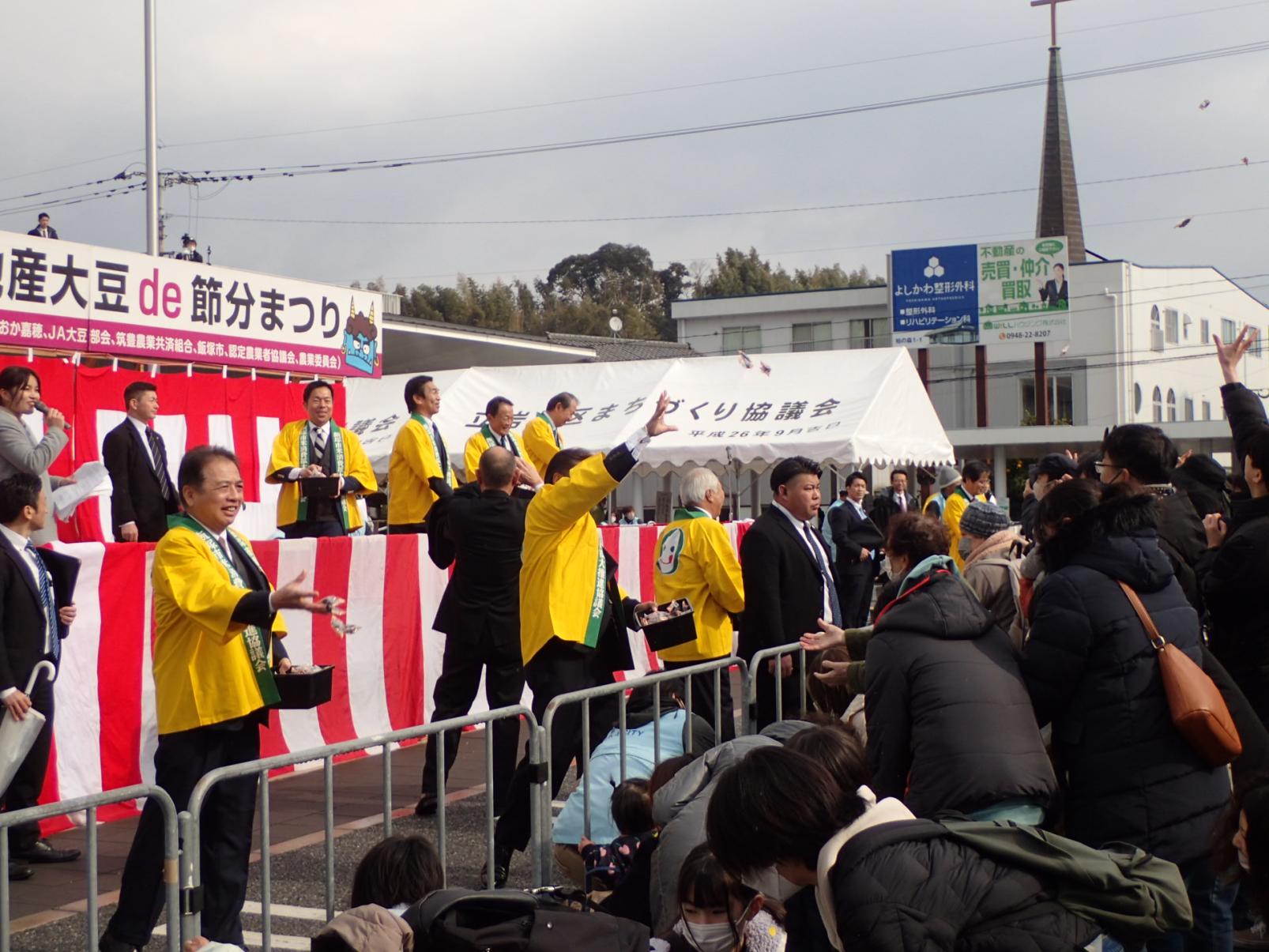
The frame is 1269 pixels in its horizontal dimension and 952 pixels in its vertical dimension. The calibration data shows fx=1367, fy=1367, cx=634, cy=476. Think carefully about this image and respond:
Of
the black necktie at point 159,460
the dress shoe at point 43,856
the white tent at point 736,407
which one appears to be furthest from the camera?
the white tent at point 736,407

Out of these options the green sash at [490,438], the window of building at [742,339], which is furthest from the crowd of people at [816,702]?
the window of building at [742,339]

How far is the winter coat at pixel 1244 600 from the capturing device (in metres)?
4.92

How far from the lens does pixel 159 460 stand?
9422mm

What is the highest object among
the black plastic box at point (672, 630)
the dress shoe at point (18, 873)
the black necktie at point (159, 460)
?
the black necktie at point (159, 460)

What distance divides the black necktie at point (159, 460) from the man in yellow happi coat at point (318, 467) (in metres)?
0.72

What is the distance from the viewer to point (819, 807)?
Result: 8.98 feet

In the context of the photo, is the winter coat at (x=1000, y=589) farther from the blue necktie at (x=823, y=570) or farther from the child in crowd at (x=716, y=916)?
the child in crowd at (x=716, y=916)

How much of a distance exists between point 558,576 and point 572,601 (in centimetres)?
13

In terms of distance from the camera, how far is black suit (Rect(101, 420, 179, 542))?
924 cm

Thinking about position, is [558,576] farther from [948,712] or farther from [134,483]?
[134,483]

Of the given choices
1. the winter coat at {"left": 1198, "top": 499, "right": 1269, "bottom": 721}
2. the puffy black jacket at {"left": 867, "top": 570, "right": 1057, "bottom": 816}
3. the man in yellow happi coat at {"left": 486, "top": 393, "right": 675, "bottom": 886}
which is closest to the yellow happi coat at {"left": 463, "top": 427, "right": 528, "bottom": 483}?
the man in yellow happi coat at {"left": 486, "top": 393, "right": 675, "bottom": 886}

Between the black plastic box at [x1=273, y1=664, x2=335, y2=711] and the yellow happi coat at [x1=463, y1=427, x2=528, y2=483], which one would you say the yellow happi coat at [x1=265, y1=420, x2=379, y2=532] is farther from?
the black plastic box at [x1=273, y1=664, x2=335, y2=711]

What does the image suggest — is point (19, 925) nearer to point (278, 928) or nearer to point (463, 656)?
point (278, 928)

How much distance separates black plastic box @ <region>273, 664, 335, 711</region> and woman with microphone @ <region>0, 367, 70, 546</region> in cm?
269
